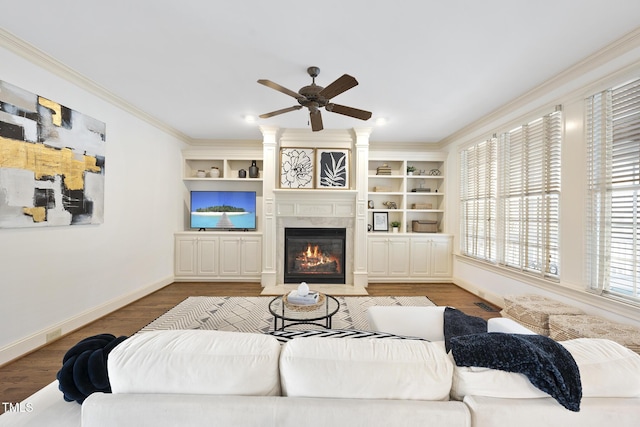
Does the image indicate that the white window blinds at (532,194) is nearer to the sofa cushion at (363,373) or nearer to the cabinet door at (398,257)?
the cabinet door at (398,257)

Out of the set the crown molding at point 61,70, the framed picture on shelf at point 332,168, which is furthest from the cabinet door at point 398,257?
the crown molding at point 61,70

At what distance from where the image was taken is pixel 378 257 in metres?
4.45

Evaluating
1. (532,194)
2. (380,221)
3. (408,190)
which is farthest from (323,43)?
(408,190)

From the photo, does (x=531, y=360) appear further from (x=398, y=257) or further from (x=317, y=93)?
→ (x=398, y=257)

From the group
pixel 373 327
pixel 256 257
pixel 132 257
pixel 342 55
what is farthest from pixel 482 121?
pixel 132 257

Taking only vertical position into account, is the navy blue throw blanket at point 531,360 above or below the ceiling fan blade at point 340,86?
below

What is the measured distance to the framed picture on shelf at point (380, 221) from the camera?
470 cm

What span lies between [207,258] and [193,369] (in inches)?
154

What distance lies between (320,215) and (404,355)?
11.3ft

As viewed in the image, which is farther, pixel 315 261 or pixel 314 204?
pixel 315 261

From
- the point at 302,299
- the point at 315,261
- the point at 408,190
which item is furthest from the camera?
the point at 408,190

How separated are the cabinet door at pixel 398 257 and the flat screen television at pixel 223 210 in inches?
101

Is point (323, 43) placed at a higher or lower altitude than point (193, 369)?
higher

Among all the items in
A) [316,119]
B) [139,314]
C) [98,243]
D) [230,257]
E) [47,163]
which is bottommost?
[139,314]
